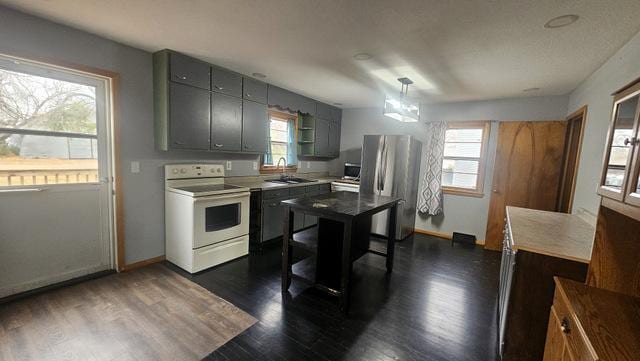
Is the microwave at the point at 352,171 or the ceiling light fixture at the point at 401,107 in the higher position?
the ceiling light fixture at the point at 401,107

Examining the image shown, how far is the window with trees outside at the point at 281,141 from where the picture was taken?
450 centimetres

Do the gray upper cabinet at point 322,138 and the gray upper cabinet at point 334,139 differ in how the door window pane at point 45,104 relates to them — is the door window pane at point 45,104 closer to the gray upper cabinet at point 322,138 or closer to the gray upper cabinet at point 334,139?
the gray upper cabinet at point 322,138

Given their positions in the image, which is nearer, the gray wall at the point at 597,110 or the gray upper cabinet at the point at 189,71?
the gray wall at the point at 597,110

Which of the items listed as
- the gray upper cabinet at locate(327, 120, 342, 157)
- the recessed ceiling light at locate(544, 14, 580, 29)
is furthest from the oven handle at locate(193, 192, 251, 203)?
the recessed ceiling light at locate(544, 14, 580, 29)

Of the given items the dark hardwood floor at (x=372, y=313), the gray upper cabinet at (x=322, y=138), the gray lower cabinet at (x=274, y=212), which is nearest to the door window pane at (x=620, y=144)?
the dark hardwood floor at (x=372, y=313)

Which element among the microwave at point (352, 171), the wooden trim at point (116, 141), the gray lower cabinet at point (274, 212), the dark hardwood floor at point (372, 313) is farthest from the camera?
the microwave at point (352, 171)

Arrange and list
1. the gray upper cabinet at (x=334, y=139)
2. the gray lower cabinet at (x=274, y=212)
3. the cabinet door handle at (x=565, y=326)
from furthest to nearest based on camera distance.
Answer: the gray upper cabinet at (x=334, y=139) → the gray lower cabinet at (x=274, y=212) → the cabinet door handle at (x=565, y=326)

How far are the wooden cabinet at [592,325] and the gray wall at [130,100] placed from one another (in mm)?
3544

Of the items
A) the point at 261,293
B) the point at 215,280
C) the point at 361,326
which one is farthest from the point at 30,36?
the point at 361,326

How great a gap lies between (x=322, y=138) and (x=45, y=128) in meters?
3.82

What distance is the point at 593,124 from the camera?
2635mm

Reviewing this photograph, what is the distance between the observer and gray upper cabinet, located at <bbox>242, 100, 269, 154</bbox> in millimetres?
3652

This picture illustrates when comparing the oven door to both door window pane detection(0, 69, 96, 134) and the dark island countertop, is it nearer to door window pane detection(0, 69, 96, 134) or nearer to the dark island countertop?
the dark island countertop

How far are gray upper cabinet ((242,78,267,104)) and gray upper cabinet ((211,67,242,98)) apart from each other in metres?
0.09
